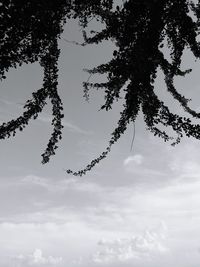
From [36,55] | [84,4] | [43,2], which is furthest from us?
[84,4]

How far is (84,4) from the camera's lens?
7.96 metres

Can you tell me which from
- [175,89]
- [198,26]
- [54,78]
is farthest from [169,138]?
[54,78]

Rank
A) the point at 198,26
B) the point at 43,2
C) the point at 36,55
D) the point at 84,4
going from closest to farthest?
the point at 43,2 < the point at 36,55 < the point at 84,4 < the point at 198,26

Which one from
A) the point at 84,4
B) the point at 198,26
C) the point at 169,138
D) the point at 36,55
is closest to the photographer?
the point at 36,55

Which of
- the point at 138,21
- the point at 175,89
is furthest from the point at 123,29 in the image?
the point at 175,89

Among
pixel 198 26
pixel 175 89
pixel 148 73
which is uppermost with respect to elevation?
pixel 198 26

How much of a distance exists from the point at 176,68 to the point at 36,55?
334 cm

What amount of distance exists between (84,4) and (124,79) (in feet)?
5.69

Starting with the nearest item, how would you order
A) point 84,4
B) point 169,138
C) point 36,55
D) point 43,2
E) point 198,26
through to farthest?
point 43,2, point 36,55, point 84,4, point 198,26, point 169,138

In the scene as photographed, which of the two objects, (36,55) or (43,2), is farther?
Answer: (36,55)

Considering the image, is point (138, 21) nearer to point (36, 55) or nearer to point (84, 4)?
point (84, 4)

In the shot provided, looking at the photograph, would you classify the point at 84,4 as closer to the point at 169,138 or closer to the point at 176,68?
the point at 176,68

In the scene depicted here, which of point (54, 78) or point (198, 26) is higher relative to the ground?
point (198, 26)

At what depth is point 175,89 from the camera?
31.8ft
